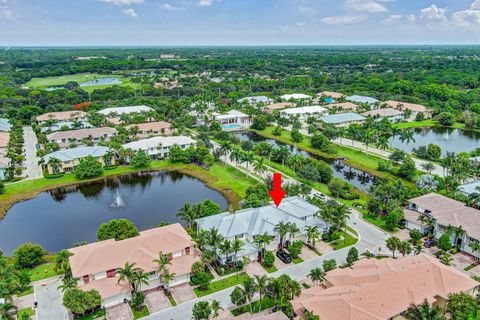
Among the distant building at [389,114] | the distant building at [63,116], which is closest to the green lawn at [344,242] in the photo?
the distant building at [389,114]

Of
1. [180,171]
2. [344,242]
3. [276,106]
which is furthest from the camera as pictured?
[276,106]

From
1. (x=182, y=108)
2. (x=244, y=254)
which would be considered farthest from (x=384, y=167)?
(x=182, y=108)

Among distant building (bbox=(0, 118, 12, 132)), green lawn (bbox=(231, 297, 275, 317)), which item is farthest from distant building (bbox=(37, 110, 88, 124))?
green lawn (bbox=(231, 297, 275, 317))

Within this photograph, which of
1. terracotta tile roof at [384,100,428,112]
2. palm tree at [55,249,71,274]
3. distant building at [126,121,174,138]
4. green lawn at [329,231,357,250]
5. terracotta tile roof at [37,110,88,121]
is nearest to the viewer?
palm tree at [55,249,71,274]

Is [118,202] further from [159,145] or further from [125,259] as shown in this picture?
[125,259]

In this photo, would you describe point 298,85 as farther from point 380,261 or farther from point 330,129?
point 380,261

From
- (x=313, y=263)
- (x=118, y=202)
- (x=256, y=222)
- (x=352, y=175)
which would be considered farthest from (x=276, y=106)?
(x=313, y=263)

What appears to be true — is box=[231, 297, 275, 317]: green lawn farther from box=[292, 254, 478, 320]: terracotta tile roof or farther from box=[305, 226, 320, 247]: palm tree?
box=[305, 226, 320, 247]: palm tree
